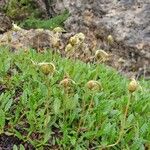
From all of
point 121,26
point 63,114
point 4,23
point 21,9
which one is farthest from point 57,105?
point 21,9

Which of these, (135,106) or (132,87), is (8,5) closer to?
(135,106)

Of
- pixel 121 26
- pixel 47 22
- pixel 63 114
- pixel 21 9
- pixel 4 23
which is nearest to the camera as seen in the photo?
pixel 63 114

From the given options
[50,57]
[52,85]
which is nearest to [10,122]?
[52,85]

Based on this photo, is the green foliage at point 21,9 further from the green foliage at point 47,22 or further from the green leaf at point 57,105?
the green leaf at point 57,105

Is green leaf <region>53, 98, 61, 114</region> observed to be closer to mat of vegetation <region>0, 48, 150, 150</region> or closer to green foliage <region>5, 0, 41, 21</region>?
mat of vegetation <region>0, 48, 150, 150</region>

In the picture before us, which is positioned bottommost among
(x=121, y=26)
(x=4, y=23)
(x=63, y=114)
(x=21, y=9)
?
(x=21, y=9)

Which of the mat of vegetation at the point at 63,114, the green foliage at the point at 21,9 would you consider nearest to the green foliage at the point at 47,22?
the green foliage at the point at 21,9

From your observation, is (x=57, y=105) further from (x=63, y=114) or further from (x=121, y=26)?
(x=121, y=26)
